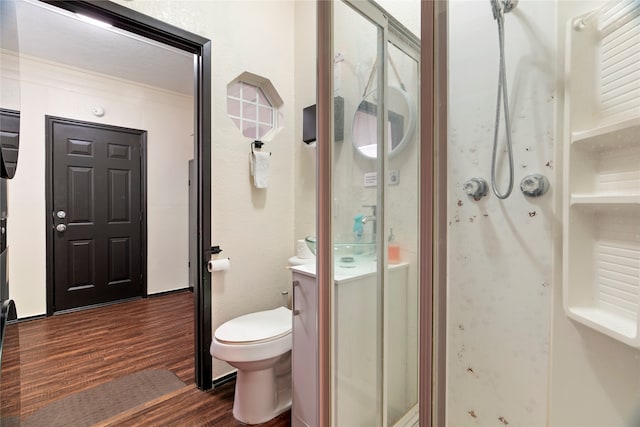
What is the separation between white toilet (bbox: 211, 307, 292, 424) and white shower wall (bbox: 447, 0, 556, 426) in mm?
840

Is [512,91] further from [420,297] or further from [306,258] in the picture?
[306,258]

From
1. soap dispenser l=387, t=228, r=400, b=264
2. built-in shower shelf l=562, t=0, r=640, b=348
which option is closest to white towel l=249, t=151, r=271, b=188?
soap dispenser l=387, t=228, r=400, b=264

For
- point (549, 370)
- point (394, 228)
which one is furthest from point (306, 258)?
point (549, 370)

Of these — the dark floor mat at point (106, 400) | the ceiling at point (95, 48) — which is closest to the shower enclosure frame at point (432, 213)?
the dark floor mat at point (106, 400)

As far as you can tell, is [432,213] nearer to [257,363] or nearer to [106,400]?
[257,363]

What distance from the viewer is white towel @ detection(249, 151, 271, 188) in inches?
77.7

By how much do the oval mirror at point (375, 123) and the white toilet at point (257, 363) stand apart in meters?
1.06

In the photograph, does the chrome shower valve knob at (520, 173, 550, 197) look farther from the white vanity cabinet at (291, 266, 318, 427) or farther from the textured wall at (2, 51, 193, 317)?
the textured wall at (2, 51, 193, 317)

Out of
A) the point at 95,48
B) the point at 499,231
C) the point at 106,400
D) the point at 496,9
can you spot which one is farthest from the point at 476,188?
the point at 95,48

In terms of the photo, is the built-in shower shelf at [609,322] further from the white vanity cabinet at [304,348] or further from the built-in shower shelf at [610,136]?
the white vanity cabinet at [304,348]

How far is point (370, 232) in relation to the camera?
127cm

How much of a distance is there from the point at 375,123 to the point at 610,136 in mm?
742

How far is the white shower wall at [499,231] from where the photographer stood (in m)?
0.99

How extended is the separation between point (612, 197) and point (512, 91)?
473 mm
